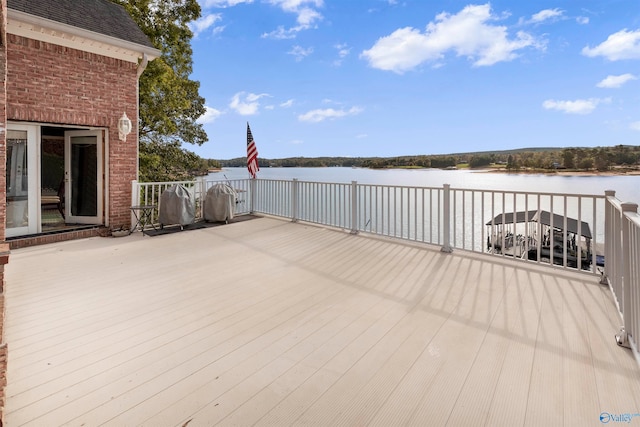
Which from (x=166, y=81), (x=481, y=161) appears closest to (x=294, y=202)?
(x=166, y=81)

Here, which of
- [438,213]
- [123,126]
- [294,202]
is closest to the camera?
[438,213]

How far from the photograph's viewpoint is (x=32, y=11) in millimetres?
5285

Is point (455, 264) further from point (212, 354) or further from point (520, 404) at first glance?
point (212, 354)

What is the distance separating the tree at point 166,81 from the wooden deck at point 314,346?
930 cm

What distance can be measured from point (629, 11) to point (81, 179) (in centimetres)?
1585

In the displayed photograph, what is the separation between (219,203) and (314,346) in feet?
18.9

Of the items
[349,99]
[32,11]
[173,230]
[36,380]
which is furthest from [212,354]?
[349,99]

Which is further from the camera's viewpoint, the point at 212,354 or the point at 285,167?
the point at 285,167

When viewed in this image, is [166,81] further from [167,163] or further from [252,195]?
[252,195]

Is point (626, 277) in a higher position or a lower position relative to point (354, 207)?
lower

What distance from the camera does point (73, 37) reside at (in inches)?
228

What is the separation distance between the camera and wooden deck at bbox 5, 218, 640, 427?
5.54 ft

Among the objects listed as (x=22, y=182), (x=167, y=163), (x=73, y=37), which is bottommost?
(x=22, y=182)

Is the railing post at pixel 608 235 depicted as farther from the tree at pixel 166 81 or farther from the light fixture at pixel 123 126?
the tree at pixel 166 81
